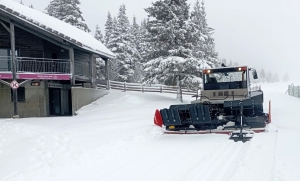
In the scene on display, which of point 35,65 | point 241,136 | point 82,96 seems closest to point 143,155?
point 241,136

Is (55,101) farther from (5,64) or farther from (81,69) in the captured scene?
(5,64)

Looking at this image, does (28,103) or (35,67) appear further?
(35,67)

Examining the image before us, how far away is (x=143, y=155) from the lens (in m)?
7.29

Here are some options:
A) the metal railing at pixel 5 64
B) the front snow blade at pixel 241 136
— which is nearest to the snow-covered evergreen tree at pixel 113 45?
the metal railing at pixel 5 64

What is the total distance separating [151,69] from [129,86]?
1108cm

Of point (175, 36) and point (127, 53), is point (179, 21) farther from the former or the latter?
point (127, 53)

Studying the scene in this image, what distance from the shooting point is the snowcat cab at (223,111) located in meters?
9.81

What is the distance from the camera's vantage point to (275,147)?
294 inches

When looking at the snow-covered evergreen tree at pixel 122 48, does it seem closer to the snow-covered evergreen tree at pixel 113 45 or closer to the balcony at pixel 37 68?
the snow-covered evergreen tree at pixel 113 45

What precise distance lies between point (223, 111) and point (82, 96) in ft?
37.7

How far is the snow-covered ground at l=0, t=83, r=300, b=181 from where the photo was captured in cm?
558

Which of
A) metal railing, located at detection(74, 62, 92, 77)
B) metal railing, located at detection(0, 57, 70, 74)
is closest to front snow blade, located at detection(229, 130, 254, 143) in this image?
metal railing, located at detection(0, 57, 70, 74)

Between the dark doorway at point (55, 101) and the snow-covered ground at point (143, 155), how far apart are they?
9257 mm

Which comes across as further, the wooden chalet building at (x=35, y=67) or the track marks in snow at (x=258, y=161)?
the wooden chalet building at (x=35, y=67)
